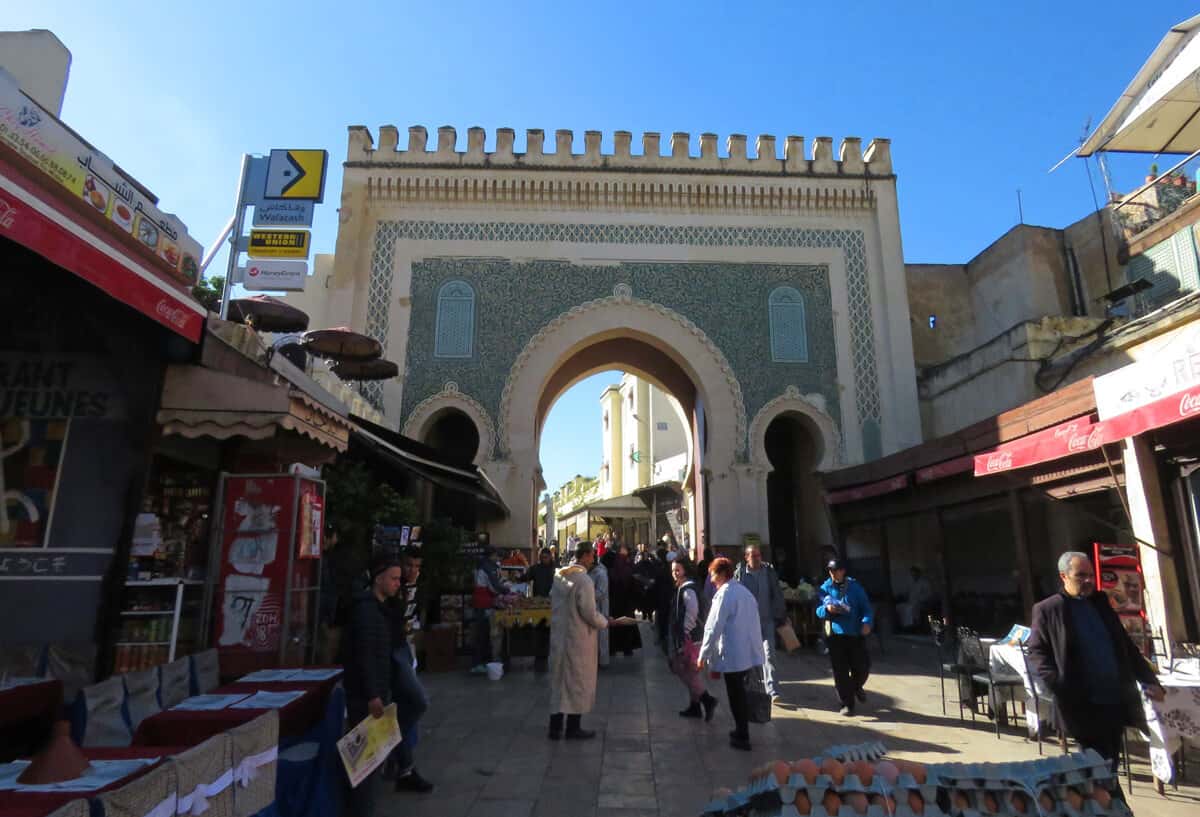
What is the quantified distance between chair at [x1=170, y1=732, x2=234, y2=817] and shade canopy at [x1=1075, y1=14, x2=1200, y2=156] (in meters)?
15.9

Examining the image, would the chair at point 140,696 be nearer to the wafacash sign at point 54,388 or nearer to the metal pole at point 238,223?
the wafacash sign at point 54,388

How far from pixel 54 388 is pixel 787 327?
12391 millimetres

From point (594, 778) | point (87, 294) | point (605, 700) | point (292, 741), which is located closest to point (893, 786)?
point (594, 778)

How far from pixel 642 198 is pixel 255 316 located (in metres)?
8.68

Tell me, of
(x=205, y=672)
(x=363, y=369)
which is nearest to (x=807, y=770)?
(x=205, y=672)

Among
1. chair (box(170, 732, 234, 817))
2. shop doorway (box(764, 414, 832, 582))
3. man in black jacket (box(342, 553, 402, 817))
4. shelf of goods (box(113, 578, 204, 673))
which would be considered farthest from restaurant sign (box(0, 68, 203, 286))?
shop doorway (box(764, 414, 832, 582))

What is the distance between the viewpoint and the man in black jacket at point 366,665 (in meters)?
3.30

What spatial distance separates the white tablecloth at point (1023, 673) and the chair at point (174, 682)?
16.4ft

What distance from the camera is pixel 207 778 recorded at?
87.3 inches

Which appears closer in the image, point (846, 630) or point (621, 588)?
point (846, 630)

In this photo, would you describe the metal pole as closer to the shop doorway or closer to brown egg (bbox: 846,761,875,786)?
brown egg (bbox: 846,761,875,786)

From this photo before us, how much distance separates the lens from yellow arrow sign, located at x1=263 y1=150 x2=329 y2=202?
7.93 m

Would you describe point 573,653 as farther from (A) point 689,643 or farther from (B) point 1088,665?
(B) point 1088,665

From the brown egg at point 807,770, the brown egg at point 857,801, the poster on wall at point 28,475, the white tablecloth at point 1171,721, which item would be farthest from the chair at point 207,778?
the white tablecloth at point 1171,721
